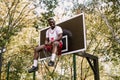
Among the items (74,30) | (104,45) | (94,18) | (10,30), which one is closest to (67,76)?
(104,45)

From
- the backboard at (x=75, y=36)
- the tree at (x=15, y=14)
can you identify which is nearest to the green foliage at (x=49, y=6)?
the tree at (x=15, y=14)

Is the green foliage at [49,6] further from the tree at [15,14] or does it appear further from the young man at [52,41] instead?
the young man at [52,41]

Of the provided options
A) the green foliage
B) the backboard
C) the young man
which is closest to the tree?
the green foliage

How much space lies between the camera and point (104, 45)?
19156 millimetres

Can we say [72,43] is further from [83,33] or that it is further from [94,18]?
[94,18]

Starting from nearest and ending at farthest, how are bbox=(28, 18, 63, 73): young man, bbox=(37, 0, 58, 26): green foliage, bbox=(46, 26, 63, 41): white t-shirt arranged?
bbox=(28, 18, 63, 73): young man, bbox=(46, 26, 63, 41): white t-shirt, bbox=(37, 0, 58, 26): green foliage

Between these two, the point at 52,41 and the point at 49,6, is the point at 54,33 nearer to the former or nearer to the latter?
the point at 52,41

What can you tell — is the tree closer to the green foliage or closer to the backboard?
the green foliage

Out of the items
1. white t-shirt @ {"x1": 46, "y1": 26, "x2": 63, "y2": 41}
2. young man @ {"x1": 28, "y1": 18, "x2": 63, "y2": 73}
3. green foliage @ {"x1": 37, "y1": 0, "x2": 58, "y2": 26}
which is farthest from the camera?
green foliage @ {"x1": 37, "y1": 0, "x2": 58, "y2": 26}

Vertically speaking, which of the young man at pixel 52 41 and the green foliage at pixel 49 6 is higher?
the green foliage at pixel 49 6

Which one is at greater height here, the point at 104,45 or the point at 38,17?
the point at 38,17

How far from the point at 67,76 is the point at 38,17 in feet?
33.2

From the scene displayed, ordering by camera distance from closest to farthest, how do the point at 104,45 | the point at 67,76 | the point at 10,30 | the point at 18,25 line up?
the point at 10,30 → the point at 18,25 → the point at 104,45 → the point at 67,76

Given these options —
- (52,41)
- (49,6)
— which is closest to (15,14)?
(49,6)
